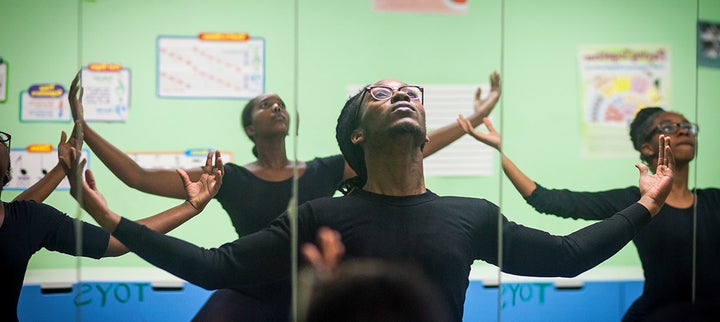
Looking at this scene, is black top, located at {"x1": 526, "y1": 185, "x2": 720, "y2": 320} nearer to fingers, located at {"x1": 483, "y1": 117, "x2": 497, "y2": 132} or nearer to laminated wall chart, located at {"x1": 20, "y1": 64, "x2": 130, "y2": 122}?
fingers, located at {"x1": 483, "y1": 117, "x2": 497, "y2": 132}

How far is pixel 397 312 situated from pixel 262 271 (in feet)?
1.75

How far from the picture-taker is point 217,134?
8.04ft

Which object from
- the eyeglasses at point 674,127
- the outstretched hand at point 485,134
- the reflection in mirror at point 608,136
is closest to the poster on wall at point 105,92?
the outstretched hand at point 485,134

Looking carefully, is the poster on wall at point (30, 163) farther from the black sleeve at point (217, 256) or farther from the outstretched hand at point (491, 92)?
the outstretched hand at point (491, 92)

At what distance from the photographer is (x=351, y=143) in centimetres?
244

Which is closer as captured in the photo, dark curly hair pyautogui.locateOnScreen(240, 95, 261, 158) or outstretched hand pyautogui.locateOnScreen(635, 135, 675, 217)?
dark curly hair pyautogui.locateOnScreen(240, 95, 261, 158)

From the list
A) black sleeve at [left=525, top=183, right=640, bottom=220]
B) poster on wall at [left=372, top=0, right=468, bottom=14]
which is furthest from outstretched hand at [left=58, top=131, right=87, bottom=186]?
black sleeve at [left=525, top=183, right=640, bottom=220]

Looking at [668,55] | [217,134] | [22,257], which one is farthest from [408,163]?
[22,257]

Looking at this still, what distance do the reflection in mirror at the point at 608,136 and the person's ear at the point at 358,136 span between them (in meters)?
0.65

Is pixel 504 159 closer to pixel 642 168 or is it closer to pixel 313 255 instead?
pixel 642 168

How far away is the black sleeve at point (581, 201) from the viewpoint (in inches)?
104

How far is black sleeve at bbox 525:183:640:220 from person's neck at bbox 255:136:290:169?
3.42 feet

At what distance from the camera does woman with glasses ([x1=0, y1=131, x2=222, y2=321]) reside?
2428mm

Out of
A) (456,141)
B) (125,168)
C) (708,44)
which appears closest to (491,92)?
(456,141)
